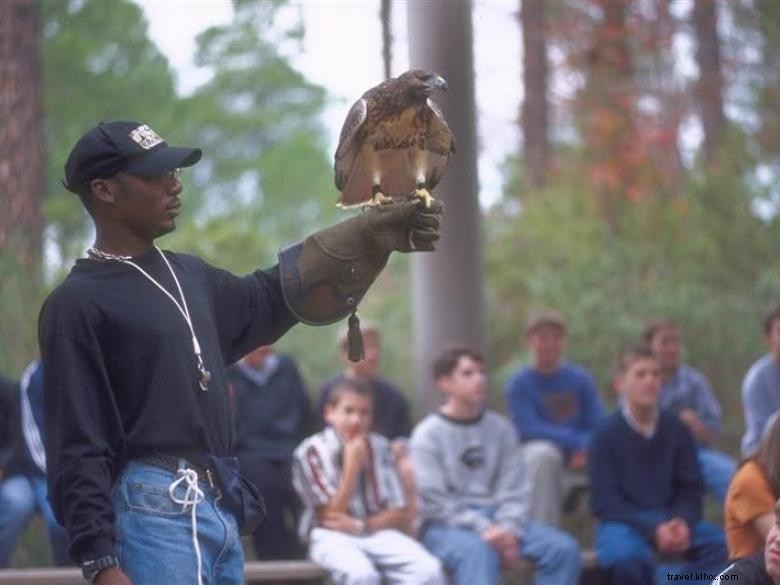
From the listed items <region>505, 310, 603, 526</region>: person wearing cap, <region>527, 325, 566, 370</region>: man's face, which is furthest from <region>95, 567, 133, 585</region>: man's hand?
<region>527, 325, 566, 370</region>: man's face

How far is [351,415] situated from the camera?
6852 mm

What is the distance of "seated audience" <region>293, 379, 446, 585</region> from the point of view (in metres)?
6.57

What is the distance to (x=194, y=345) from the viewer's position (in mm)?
3559

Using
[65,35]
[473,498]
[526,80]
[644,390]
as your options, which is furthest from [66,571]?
[65,35]

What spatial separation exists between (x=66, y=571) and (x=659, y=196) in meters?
5.93

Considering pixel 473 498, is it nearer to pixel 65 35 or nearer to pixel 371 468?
pixel 371 468

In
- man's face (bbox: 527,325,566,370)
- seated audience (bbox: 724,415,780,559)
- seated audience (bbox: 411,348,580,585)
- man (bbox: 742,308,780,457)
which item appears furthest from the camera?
man's face (bbox: 527,325,566,370)

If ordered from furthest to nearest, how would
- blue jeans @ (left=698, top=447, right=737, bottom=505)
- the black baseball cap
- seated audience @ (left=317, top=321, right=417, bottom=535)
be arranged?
blue jeans @ (left=698, top=447, right=737, bottom=505)
seated audience @ (left=317, top=321, right=417, bottom=535)
the black baseball cap

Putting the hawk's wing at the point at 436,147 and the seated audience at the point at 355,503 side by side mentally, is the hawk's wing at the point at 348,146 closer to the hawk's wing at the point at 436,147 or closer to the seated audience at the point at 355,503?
the hawk's wing at the point at 436,147

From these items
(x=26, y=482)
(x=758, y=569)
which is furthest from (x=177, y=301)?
(x=26, y=482)

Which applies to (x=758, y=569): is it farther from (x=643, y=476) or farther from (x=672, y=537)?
(x=643, y=476)

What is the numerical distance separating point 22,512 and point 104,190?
3.77 metres

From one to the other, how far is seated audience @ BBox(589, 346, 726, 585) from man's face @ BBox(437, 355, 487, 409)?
1.92ft

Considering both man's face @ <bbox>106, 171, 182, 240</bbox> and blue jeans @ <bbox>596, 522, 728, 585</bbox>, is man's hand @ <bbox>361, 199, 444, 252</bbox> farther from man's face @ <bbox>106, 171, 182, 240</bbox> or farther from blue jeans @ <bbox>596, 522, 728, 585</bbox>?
blue jeans @ <bbox>596, 522, 728, 585</bbox>
